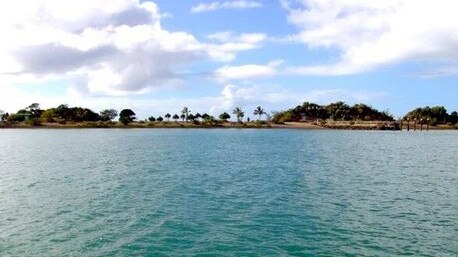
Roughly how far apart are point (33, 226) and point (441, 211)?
33.8 metres

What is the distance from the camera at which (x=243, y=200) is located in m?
42.6

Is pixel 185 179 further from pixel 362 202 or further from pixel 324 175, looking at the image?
pixel 362 202

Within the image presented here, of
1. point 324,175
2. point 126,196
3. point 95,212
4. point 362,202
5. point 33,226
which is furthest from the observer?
point 324,175

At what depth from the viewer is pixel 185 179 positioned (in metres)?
57.5

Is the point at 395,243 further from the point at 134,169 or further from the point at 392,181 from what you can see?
the point at 134,169

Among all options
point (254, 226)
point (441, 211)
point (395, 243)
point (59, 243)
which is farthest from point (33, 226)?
point (441, 211)

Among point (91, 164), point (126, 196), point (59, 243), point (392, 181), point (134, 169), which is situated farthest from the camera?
point (91, 164)

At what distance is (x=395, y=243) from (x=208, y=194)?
2163cm

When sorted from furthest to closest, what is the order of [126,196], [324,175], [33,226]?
[324,175], [126,196], [33,226]

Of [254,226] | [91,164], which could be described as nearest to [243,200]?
[254,226]

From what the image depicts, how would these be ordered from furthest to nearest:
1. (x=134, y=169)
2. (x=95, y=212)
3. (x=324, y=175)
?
(x=134, y=169) → (x=324, y=175) → (x=95, y=212)

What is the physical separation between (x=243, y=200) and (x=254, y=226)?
980 centimetres

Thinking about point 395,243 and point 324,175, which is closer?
point 395,243

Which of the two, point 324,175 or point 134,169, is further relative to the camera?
point 134,169
